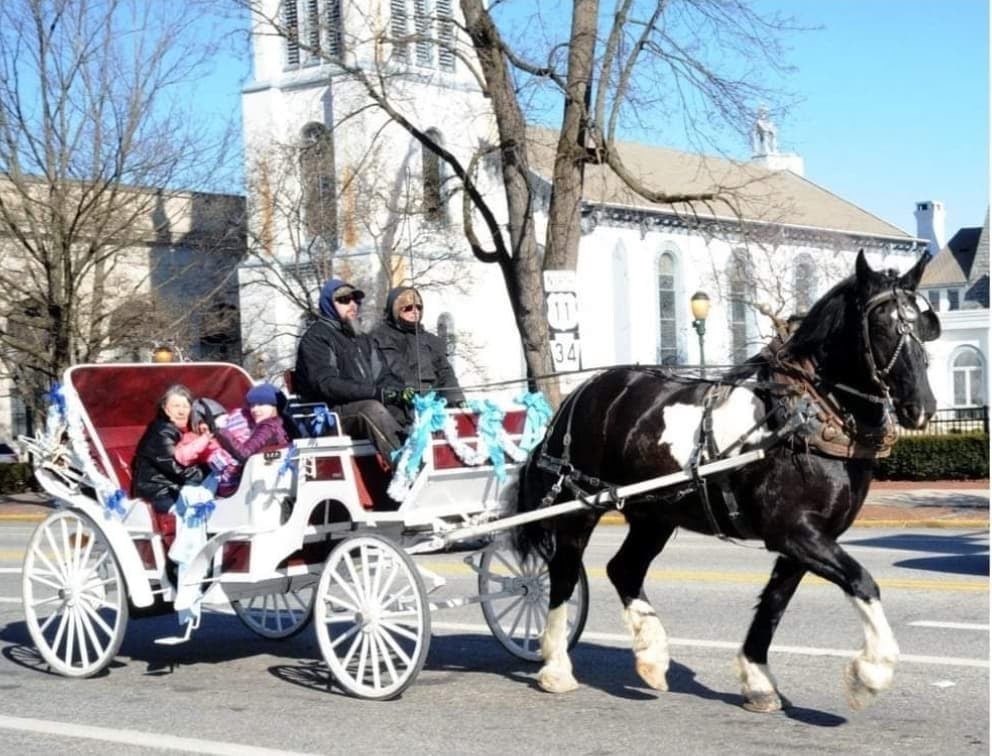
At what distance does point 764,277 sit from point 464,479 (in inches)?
1921

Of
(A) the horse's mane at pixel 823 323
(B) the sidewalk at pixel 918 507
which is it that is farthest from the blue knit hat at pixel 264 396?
(B) the sidewalk at pixel 918 507

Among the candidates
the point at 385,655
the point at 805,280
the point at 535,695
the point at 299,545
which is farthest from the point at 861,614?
the point at 805,280

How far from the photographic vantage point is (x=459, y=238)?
53219 mm

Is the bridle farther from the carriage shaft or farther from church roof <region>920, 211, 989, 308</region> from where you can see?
church roof <region>920, 211, 989, 308</region>

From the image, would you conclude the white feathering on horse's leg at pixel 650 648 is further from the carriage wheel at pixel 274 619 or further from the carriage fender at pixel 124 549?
the carriage fender at pixel 124 549

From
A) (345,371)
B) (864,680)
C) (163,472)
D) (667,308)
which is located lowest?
(864,680)

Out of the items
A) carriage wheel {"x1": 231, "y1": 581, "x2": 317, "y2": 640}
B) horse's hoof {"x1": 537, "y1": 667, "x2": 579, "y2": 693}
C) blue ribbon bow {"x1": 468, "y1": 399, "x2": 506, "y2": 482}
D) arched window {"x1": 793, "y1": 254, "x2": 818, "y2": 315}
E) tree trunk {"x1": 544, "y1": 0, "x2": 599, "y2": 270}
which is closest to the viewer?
horse's hoof {"x1": 537, "y1": 667, "x2": 579, "y2": 693}

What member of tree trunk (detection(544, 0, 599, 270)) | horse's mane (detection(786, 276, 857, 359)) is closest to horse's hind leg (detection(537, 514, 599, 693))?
horse's mane (detection(786, 276, 857, 359))

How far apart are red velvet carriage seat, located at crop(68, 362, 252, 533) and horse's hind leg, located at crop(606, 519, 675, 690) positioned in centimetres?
347

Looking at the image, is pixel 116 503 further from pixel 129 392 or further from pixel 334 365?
pixel 334 365

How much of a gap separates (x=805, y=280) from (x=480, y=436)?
5137 centimetres

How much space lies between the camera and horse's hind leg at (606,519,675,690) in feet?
26.4

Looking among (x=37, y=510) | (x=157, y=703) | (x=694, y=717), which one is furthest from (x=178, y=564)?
(x=37, y=510)

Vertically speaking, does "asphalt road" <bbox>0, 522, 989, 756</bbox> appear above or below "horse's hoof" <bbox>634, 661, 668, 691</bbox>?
below
